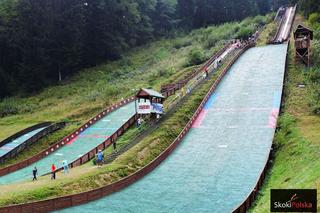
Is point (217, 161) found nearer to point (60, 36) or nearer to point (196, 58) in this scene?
point (196, 58)

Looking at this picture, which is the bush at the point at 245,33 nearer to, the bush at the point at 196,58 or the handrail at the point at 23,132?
the bush at the point at 196,58

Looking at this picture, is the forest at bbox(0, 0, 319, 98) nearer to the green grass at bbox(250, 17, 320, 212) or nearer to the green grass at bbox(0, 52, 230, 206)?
the green grass at bbox(0, 52, 230, 206)

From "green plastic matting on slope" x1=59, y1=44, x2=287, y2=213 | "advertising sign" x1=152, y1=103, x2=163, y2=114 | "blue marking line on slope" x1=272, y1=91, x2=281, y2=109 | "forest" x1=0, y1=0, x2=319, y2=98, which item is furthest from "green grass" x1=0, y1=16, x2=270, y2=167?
"blue marking line on slope" x1=272, y1=91, x2=281, y2=109

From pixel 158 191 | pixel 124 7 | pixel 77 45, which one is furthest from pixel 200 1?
pixel 158 191

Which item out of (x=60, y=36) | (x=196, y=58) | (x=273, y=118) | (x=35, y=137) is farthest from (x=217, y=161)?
(x=60, y=36)

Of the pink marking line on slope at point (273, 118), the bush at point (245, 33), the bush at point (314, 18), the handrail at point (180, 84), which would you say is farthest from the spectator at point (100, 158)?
the bush at point (245, 33)

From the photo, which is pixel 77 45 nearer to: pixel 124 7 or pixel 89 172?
pixel 124 7
